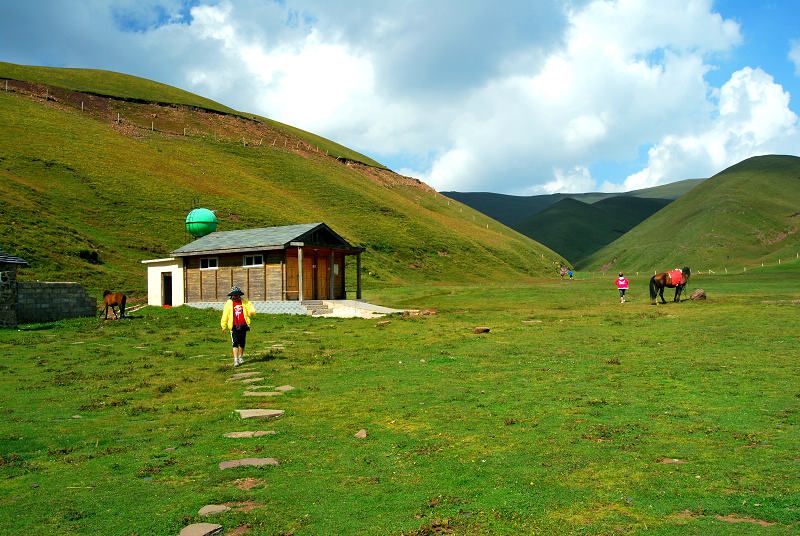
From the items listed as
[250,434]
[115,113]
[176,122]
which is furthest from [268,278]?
[176,122]

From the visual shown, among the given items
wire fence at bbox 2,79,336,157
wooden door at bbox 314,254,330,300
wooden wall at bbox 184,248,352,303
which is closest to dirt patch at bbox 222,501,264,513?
wooden wall at bbox 184,248,352,303

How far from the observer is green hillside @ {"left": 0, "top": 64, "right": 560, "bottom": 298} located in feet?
165

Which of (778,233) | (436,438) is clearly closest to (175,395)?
(436,438)

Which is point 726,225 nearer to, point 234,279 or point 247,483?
point 234,279

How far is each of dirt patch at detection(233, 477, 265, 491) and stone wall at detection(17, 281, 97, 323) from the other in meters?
27.6

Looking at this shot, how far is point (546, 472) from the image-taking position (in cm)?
711

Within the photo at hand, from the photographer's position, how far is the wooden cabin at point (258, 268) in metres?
37.8

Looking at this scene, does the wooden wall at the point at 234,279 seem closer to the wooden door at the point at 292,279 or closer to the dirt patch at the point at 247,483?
the wooden door at the point at 292,279

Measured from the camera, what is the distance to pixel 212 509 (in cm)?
641

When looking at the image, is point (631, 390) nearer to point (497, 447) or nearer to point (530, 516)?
point (497, 447)

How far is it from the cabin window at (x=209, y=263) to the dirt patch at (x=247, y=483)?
34.8 m

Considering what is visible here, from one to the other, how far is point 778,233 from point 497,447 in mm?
166917

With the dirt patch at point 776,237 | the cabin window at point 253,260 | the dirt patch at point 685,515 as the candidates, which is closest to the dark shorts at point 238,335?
the dirt patch at point 685,515

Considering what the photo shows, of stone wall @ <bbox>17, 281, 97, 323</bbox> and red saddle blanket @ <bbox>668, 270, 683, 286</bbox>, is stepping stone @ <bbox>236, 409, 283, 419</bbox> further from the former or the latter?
red saddle blanket @ <bbox>668, 270, 683, 286</bbox>
